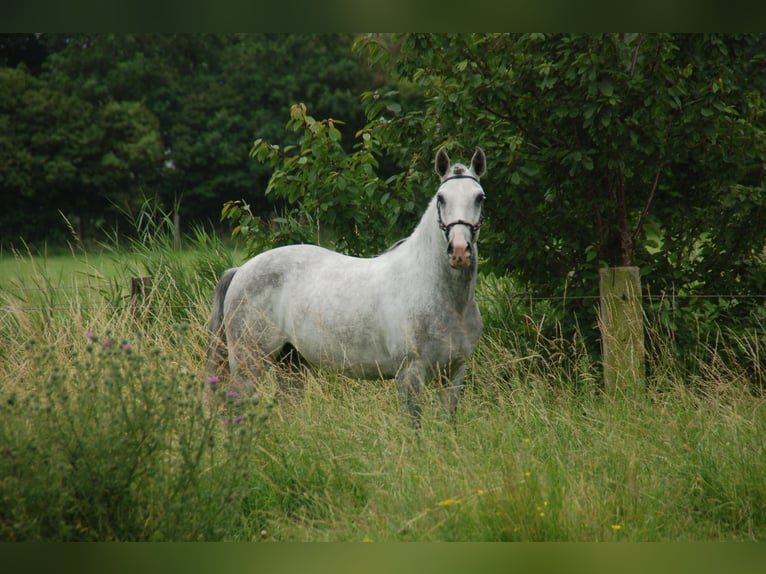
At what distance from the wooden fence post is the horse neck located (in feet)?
4.68

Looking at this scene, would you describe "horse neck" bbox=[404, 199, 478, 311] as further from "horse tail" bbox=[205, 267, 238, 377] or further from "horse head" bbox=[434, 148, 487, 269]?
"horse tail" bbox=[205, 267, 238, 377]

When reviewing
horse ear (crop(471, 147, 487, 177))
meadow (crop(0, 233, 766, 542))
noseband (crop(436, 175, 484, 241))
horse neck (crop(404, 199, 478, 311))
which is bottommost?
meadow (crop(0, 233, 766, 542))

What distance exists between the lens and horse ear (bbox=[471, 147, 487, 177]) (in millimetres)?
4703

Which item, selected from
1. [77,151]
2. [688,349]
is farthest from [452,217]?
[77,151]

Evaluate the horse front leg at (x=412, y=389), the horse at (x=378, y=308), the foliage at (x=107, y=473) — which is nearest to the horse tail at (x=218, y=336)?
the horse at (x=378, y=308)

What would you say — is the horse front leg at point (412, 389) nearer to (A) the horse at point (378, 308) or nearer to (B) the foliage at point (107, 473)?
(A) the horse at point (378, 308)

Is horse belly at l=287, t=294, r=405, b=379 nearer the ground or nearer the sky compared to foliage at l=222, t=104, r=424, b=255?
nearer the ground

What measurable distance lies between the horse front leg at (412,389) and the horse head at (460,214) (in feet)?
2.50

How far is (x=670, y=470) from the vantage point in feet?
13.7

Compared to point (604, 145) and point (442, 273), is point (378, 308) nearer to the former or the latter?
point (442, 273)

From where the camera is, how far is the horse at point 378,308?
464 cm

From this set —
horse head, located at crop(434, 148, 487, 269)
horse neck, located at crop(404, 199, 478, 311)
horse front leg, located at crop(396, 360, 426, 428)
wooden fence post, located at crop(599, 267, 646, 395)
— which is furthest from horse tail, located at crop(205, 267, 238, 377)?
wooden fence post, located at crop(599, 267, 646, 395)

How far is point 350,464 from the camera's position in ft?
13.6

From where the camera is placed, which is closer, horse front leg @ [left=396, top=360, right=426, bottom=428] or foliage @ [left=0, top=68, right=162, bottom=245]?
horse front leg @ [left=396, top=360, right=426, bottom=428]
